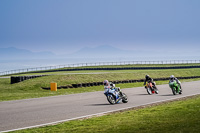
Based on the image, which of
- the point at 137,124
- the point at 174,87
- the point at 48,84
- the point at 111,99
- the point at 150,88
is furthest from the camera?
the point at 48,84

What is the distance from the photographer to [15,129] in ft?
40.8

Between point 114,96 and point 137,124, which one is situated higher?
point 114,96

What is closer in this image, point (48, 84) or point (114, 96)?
point (114, 96)

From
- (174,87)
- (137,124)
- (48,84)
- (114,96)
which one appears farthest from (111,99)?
(48,84)

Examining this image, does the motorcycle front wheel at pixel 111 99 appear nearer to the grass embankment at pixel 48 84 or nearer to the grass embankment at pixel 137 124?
the grass embankment at pixel 137 124

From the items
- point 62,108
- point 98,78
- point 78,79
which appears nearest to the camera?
point 62,108

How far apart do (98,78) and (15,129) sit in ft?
123

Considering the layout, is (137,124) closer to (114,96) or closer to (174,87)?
(114,96)

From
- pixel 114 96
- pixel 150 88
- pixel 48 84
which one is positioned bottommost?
pixel 114 96

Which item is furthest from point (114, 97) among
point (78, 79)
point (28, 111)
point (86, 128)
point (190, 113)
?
point (78, 79)

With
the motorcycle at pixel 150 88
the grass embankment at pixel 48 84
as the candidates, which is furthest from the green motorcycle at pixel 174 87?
the grass embankment at pixel 48 84

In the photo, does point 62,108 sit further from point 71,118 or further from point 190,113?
point 190,113

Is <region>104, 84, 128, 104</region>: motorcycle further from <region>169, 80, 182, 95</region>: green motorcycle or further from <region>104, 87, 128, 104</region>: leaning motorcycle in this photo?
<region>169, 80, 182, 95</region>: green motorcycle

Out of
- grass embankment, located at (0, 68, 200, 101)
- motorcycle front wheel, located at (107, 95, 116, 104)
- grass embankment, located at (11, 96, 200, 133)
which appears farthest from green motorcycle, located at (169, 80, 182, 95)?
grass embankment, located at (11, 96, 200, 133)
